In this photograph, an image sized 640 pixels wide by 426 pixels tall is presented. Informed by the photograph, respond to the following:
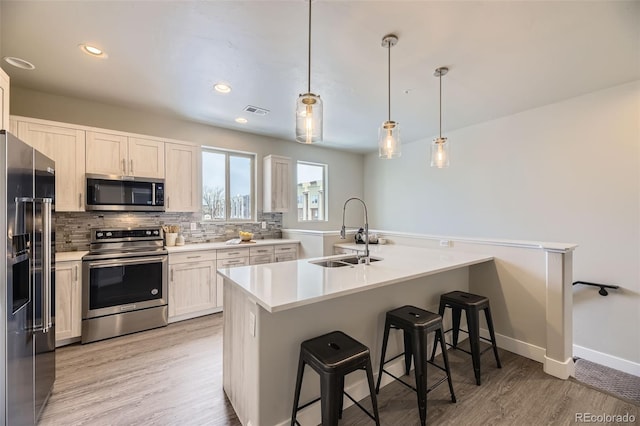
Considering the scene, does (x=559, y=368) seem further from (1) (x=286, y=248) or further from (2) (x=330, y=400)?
(1) (x=286, y=248)

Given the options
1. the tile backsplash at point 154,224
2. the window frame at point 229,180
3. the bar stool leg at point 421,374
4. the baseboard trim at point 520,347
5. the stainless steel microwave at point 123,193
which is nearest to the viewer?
the bar stool leg at point 421,374

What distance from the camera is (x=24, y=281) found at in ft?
5.09

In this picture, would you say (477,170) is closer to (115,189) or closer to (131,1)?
(131,1)

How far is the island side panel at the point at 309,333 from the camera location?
1600mm

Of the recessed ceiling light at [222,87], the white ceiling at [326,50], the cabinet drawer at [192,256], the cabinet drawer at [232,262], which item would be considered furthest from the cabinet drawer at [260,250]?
the recessed ceiling light at [222,87]

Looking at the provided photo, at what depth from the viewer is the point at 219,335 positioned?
3.10 metres

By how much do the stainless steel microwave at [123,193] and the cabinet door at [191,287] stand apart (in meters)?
0.90

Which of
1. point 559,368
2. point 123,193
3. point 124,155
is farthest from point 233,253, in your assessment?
→ point 559,368

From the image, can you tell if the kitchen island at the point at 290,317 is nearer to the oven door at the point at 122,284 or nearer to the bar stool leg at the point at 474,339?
the bar stool leg at the point at 474,339

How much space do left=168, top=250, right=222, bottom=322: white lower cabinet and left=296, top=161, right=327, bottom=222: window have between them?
85.1 inches

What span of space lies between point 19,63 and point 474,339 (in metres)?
4.79

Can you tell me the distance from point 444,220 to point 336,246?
212cm

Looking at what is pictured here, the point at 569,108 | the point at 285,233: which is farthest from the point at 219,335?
the point at 569,108

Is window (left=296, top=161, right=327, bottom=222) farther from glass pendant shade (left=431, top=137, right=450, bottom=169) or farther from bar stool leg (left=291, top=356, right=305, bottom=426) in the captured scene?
bar stool leg (left=291, top=356, right=305, bottom=426)
